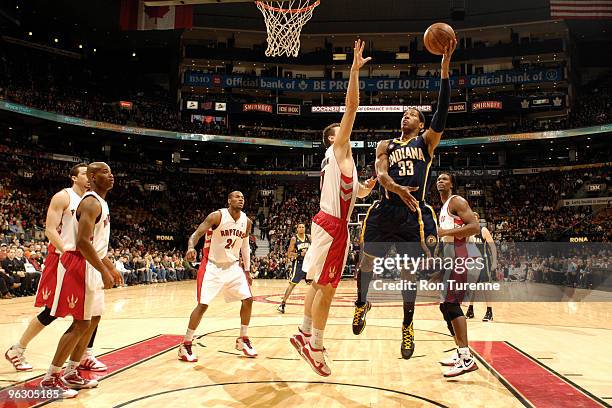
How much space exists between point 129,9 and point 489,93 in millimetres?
29722

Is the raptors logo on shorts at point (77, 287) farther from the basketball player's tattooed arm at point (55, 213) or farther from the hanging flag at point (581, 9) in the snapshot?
the hanging flag at point (581, 9)

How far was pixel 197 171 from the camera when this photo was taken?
35.1m

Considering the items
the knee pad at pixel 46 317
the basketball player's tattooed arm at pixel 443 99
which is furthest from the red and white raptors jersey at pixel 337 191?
the knee pad at pixel 46 317

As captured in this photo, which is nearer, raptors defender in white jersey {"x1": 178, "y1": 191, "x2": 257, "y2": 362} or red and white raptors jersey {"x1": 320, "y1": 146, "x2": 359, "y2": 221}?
red and white raptors jersey {"x1": 320, "y1": 146, "x2": 359, "y2": 221}

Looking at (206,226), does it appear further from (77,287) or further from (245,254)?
(77,287)

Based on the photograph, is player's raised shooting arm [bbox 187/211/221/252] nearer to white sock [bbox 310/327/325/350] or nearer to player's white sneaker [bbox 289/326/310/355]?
player's white sneaker [bbox 289/326/310/355]

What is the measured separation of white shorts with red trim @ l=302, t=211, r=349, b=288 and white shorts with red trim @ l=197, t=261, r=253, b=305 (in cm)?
202

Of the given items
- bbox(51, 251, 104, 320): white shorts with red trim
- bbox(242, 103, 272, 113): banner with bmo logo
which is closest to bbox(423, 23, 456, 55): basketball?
bbox(51, 251, 104, 320): white shorts with red trim

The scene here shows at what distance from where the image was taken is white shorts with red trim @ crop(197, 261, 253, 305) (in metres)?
6.23

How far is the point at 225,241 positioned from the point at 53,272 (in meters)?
2.01

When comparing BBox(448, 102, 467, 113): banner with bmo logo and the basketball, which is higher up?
BBox(448, 102, 467, 113): banner with bmo logo

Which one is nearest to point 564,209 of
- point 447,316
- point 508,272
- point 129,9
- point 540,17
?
point 508,272

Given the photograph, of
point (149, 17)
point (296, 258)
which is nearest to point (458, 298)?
point (296, 258)

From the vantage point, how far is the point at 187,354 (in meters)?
5.86
